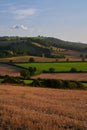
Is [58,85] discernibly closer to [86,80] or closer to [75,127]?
[86,80]

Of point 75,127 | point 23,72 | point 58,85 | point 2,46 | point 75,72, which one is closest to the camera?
point 75,127

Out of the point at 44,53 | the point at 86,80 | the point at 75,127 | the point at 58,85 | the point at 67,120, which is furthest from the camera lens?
the point at 44,53

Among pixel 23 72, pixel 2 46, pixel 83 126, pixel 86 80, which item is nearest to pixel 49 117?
pixel 83 126

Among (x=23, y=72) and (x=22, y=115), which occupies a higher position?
(x=22, y=115)

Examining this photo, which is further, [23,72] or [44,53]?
[44,53]

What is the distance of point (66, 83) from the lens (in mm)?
49000

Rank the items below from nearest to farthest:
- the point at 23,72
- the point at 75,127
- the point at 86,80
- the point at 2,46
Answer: the point at 75,127
the point at 86,80
the point at 23,72
the point at 2,46

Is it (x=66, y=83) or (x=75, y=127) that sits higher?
(x=75, y=127)

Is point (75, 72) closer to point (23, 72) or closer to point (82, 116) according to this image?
point (23, 72)

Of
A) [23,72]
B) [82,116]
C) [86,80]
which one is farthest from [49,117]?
[23,72]

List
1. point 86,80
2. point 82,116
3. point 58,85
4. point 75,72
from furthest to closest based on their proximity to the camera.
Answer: point 75,72 → point 86,80 → point 58,85 → point 82,116

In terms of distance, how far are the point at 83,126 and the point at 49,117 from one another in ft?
7.44

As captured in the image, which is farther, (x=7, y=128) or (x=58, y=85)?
(x=58, y=85)

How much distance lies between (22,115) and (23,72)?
187 feet
